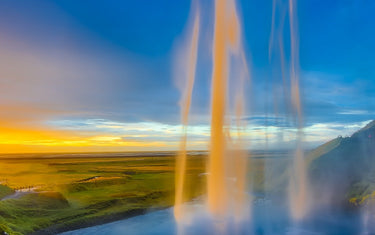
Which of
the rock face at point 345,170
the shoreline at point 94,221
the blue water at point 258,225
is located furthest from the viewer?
the rock face at point 345,170

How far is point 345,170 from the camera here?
56125 mm

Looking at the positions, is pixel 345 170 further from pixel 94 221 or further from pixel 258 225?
pixel 94 221

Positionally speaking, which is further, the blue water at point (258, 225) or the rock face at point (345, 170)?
the rock face at point (345, 170)

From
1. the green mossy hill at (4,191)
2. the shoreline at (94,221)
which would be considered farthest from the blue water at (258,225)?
the green mossy hill at (4,191)

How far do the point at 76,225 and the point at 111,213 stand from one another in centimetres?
574

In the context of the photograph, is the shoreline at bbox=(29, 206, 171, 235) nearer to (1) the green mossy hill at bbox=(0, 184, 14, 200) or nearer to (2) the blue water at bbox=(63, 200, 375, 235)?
(2) the blue water at bbox=(63, 200, 375, 235)

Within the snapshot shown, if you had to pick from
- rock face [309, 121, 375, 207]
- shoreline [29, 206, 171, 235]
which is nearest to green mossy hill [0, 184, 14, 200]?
shoreline [29, 206, 171, 235]

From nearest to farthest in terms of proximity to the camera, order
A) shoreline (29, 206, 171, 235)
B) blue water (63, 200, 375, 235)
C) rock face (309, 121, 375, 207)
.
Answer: blue water (63, 200, 375, 235), shoreline (29, 206, 171, 235), rock face (309, 121, 375, 207)

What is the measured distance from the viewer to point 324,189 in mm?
50000

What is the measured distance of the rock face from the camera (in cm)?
4741

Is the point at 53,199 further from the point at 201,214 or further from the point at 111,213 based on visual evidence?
the point at 201,214

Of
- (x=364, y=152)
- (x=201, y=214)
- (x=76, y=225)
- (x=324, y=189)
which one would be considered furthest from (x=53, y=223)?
(x=364, y=152)

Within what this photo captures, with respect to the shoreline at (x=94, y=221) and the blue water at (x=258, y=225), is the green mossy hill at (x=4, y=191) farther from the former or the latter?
the blue water at (x=258, y=225)

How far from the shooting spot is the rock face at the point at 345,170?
4741 centimetres
